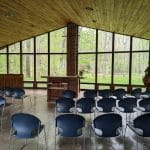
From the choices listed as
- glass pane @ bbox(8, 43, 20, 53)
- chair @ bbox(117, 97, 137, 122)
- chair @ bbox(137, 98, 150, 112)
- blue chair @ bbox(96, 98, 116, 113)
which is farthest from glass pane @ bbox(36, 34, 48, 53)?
chair @ bbox(137, 98, 150, 112)

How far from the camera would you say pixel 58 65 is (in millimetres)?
14391

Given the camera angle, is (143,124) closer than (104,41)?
Yes

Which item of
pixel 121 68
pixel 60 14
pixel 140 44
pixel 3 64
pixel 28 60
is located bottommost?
pixel 121 68

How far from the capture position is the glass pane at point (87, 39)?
1352cm

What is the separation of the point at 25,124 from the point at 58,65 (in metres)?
10.4

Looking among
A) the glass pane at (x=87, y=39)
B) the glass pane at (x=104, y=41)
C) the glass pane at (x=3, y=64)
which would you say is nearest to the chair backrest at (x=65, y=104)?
the glass pane at (x=104, y=41)

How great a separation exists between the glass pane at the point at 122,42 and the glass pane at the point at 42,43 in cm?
435

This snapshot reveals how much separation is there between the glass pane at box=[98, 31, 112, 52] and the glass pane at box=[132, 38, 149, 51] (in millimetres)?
1366

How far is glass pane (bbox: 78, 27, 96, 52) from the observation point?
44.3 feet

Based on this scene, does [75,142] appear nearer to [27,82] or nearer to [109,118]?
[109,118]

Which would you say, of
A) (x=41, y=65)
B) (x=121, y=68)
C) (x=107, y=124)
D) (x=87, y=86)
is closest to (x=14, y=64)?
(x=41, y=65)

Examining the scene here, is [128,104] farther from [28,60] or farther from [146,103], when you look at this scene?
[28,60]

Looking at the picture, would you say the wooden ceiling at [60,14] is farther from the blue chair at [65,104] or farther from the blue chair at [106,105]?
the blue chair at [65,104]

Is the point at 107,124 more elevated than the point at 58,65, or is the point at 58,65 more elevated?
the point at 58,65
